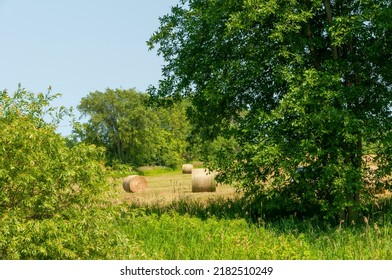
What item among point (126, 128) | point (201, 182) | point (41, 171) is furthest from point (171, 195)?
point (126, 128)

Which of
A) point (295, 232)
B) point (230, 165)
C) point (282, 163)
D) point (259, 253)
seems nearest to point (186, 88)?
point (230, 165)

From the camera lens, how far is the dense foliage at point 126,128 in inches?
2795

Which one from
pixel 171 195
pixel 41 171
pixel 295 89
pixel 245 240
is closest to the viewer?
pixel 41 171

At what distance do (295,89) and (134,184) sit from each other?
26.7 m

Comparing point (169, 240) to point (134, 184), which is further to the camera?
point (134, 184)

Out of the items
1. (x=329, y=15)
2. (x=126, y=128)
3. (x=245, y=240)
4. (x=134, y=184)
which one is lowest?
(x=134, y=184)

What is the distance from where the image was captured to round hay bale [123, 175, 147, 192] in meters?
40.3

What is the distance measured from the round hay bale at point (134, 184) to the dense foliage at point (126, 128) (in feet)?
90.6

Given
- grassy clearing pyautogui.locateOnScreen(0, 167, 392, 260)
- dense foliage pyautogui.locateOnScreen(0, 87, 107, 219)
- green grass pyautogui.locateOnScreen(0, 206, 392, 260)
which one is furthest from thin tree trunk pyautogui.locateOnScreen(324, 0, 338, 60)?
dense foliage pyautogui.locateOnScreen(0, 87, 107, 219)

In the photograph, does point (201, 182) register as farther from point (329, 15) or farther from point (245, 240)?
point (245, 240)

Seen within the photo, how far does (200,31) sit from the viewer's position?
18.2 m

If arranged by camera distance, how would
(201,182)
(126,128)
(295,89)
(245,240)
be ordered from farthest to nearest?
(126,128) < (201,182) < (295,89) < (245,240)

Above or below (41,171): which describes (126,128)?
above

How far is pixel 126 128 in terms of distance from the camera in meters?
Answer: 71.0
